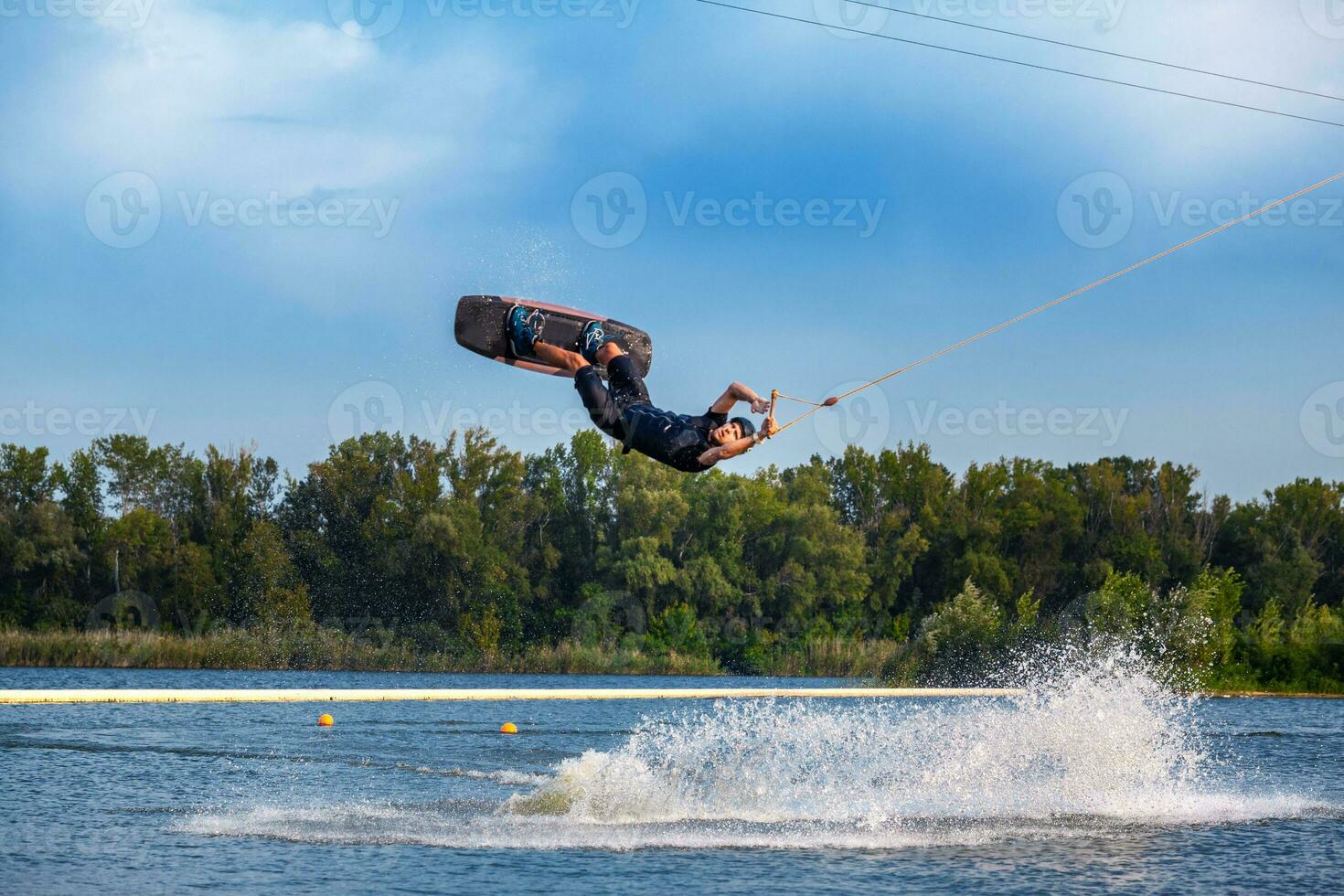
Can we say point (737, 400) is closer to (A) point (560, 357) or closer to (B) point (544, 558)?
(A) point (560, 357)

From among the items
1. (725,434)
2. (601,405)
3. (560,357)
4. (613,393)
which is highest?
(560,357)

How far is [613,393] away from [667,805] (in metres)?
3.79

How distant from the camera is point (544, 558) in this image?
5559 cm

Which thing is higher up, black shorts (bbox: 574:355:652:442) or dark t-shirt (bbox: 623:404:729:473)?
black shorts (bbox: 574:355:652:442)

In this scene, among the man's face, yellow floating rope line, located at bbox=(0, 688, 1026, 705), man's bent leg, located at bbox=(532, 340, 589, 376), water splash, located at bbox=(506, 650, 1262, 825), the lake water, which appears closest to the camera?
the lake water

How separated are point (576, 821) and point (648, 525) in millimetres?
43078

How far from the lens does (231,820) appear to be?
11.1m

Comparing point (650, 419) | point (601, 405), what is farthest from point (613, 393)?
point (650, 419)

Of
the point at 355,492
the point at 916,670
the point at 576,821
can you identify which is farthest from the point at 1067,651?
the point at 355,492

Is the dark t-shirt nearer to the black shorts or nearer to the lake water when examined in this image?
the black shorts

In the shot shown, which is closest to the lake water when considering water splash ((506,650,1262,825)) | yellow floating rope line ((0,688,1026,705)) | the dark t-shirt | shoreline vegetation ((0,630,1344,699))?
water splash ((506,650,1262,825))

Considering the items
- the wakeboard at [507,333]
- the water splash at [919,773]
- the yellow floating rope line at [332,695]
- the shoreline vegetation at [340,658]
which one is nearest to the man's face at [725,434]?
the wakeboard at [507,333]

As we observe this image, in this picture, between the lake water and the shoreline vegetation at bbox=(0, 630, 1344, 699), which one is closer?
the lake water

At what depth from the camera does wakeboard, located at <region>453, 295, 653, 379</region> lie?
12867 millimetres
